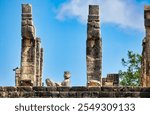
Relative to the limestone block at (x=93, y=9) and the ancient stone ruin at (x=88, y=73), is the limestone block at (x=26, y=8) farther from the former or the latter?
the limestone block at (x=93, y=9)

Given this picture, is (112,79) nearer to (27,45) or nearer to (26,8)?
(27,45)

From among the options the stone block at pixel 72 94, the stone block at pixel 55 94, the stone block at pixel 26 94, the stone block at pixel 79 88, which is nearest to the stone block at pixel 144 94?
→ the stone block at pixel 79 88

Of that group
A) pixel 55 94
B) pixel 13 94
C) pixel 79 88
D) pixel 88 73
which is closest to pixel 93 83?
pixel 88 73

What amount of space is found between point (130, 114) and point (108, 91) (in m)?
1.76

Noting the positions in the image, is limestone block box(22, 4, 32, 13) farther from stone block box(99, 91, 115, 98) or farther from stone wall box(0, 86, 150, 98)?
stone block box(99, 91, 115, 98)

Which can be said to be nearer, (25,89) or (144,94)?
(144,94)

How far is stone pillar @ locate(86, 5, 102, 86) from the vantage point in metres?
27.6

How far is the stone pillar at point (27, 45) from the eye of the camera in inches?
1124

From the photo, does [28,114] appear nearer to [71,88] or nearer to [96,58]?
[71,88]

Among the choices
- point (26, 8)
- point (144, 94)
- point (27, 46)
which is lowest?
point (144, 94)

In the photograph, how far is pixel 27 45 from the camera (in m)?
28.8

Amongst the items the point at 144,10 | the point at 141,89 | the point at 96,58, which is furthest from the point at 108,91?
the point at 96,58

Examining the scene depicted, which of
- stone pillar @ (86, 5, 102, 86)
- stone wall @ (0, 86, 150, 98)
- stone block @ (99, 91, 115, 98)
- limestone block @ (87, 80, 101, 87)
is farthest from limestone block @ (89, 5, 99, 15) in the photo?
stone block @ (99, 91, 115, 98)

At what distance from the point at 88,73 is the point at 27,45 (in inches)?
120
